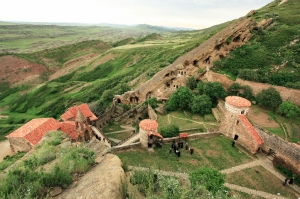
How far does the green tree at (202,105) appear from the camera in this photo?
33219 millimetres

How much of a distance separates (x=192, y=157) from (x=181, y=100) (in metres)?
14.4

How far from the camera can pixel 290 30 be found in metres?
42.0

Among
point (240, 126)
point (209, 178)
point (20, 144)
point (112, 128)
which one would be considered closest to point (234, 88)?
point (240, 126)

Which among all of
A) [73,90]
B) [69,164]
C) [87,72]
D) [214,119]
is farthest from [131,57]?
[69,164]

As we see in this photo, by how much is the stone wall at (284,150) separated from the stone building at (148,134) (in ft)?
41.7

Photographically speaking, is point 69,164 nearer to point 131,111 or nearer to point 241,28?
point 131,111

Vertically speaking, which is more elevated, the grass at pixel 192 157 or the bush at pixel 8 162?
the grass at pixel 192 157

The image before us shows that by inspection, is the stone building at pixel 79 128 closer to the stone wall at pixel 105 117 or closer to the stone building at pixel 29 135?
the stone building at pixel 29 135

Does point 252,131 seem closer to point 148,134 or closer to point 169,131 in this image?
point 169,131

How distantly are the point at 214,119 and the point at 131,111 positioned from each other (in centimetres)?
1672

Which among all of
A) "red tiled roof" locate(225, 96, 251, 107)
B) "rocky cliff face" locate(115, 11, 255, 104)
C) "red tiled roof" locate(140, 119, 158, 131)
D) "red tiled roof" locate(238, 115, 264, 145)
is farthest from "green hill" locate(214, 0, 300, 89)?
"red tiled roof" locate(140, 119, 158, 131)

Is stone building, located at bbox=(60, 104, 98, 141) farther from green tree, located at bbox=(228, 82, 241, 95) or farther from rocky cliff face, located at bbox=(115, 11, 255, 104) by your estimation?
green tree, located at bbox=(228, 82, 241, 95)

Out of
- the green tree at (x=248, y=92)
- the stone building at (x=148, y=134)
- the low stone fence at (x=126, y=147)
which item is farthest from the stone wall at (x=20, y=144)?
the green tree at (x=248, y=92)

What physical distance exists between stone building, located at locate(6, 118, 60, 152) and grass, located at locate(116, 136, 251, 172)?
14.0m
